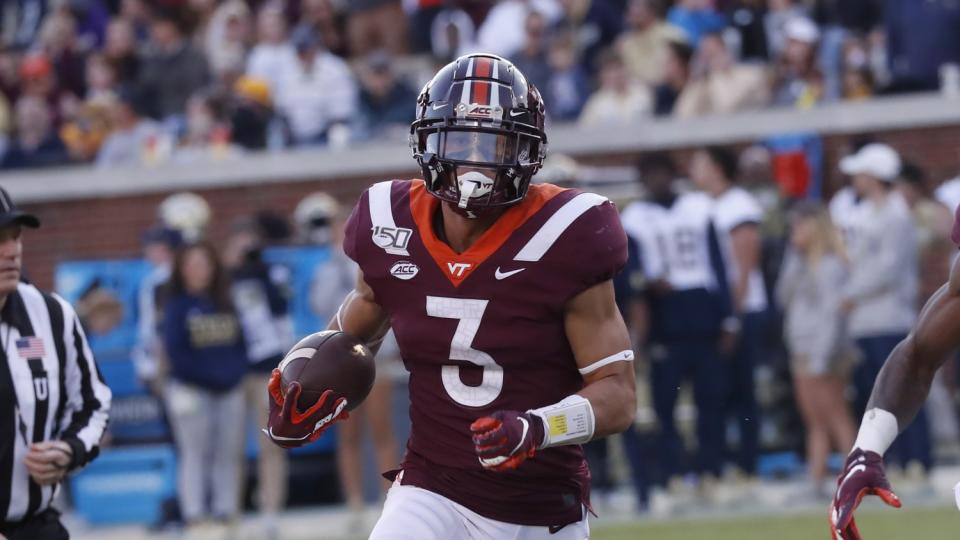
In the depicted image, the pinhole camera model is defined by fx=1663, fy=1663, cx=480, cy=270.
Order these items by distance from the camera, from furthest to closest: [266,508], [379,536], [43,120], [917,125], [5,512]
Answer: [43,120] → [917,125] → [266,508] → [5,512] → [379,536]

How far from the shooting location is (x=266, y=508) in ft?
31.7

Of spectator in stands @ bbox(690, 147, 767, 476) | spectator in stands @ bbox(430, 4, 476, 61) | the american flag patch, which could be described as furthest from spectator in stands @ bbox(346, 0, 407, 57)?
the american flag patch

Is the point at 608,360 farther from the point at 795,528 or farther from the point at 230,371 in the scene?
the point at 230,371

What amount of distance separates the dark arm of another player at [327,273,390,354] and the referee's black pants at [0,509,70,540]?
1079 mm

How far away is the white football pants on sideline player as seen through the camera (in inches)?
166

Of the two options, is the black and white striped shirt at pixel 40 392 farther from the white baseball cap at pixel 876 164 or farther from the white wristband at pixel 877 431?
the white baseball cap at pixel 876 164

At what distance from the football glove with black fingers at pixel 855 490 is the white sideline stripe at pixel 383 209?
4.12ft

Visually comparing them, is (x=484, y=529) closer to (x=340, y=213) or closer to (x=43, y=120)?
(x=340, y=213)

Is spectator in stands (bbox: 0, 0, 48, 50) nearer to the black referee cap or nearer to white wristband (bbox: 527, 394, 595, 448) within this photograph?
→ the black referee cap

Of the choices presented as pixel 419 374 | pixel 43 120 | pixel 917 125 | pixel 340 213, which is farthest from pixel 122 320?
pixel 419 374

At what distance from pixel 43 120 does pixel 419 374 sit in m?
9.79

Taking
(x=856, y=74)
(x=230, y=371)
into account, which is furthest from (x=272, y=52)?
(x=856, y=74)

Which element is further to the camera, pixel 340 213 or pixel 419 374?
pixel 340 213

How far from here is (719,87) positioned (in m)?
12.0
